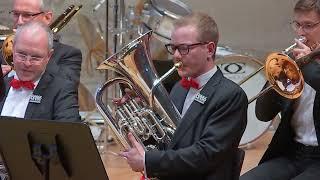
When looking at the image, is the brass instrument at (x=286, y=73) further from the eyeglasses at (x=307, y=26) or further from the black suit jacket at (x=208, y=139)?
the black suit jacket at (x=208, y=139)

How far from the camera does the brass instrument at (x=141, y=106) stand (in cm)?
295

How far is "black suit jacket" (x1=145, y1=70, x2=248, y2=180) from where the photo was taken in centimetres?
278

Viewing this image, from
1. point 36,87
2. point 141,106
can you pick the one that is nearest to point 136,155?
point 141,106

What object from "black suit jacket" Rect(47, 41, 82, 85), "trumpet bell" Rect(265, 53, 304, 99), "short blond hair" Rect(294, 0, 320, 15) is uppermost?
"short blond hair" Rect(294, 0, 320, 15)

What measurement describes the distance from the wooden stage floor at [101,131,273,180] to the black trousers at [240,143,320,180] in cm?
175

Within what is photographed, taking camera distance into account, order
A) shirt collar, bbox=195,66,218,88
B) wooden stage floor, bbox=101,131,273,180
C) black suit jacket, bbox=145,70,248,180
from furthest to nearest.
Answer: wooden stage floor, bbox=101,131,273,180, shirt collar, bbox=195,66,218,88, black suit jacket, bbox=145,70,248,180

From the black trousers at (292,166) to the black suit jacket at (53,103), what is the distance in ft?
3.05

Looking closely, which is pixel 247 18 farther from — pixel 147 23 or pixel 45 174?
pixel 45 174

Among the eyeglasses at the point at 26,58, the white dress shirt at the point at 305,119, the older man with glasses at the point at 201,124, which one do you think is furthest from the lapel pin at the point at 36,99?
the white dress shirt at the point at 305,119

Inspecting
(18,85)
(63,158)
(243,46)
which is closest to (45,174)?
(63,158)

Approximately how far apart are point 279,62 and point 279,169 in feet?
1.80

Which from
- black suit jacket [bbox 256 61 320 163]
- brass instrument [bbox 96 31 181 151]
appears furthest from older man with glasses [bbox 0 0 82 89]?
black suit jacket [bbox 256 61 320 163]

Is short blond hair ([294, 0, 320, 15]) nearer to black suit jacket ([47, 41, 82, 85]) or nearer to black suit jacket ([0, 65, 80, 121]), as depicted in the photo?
black suit jacket ([0, 65, 80, 121])

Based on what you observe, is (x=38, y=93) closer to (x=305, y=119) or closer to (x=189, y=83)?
(x=189, y=83)
